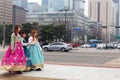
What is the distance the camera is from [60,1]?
174m

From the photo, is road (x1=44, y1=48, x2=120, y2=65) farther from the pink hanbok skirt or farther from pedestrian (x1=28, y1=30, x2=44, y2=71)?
the pink hanbok skirt

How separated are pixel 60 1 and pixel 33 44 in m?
164

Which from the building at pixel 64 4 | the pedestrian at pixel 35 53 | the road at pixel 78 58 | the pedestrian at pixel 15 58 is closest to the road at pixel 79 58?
the road at pixel 78 58

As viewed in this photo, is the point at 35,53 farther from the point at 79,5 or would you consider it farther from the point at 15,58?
the point at 79,5

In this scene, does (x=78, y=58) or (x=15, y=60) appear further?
(x=78, y=58)

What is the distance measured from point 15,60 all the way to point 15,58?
76 mm

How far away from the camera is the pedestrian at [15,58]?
10586 millimetres

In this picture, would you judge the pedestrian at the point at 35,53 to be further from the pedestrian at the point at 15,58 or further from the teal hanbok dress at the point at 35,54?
the pedestrian at the point at 15,58

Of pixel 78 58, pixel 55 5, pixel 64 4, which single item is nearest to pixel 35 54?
pixel 78 58

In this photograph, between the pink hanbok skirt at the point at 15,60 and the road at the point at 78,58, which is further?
the road at the point at 78,58

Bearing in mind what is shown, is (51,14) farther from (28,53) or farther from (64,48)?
(28,53)

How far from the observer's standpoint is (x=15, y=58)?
419 inches

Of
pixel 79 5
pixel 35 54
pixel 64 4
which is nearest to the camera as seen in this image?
pixel 35 54

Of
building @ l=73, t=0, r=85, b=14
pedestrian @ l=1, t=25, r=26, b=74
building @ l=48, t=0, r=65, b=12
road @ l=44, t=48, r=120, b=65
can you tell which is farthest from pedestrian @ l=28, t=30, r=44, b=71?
building @ l=73, t=0, r=85, b=14
